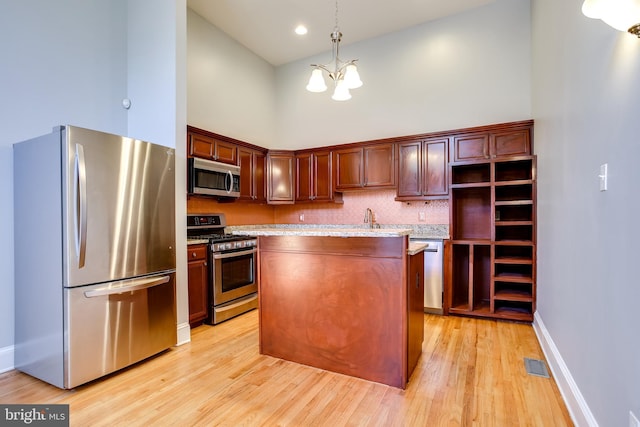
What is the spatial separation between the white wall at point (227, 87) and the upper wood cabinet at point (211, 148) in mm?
425

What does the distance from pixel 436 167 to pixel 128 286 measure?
3672mm

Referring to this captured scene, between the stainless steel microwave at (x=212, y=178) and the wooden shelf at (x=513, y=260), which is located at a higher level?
the stainless steel microwave at (x=212, y=178)

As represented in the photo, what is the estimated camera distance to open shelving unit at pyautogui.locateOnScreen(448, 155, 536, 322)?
3551 millimetres

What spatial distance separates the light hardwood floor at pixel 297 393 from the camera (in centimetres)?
188

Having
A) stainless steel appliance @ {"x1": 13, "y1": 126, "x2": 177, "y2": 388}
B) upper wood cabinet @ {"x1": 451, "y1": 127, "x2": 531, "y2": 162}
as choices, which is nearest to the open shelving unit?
upper wood cabinet @ {"x1": 451, "y1": 127, "x2": 531, "y2": 162}

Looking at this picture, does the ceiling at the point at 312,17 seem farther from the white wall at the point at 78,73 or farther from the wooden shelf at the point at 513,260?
the wooden shelf at the point at 513,260

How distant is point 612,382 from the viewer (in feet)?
4.43

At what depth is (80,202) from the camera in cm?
222

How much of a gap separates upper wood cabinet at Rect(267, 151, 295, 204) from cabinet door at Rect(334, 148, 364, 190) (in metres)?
0.81

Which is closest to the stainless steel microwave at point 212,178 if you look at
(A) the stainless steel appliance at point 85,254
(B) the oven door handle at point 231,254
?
(B) the oven door handle at point 231,254

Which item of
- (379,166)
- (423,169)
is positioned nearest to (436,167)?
(423,169)

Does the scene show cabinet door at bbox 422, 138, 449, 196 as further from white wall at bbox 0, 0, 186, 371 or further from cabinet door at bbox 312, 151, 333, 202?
white wall at bbox 0, 0, 186, 371

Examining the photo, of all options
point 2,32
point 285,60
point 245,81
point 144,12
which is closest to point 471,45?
point 285,60

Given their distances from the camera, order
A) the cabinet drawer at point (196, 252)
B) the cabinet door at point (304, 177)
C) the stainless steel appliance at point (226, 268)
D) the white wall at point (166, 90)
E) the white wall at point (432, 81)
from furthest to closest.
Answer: the cabinet door at point (304, 177) → the white wall at point (432, 81) → the stainless steel appliance at point (226, 268) → the cabinet drawer at point (196, 252) → the white wall at point (166, 90)
